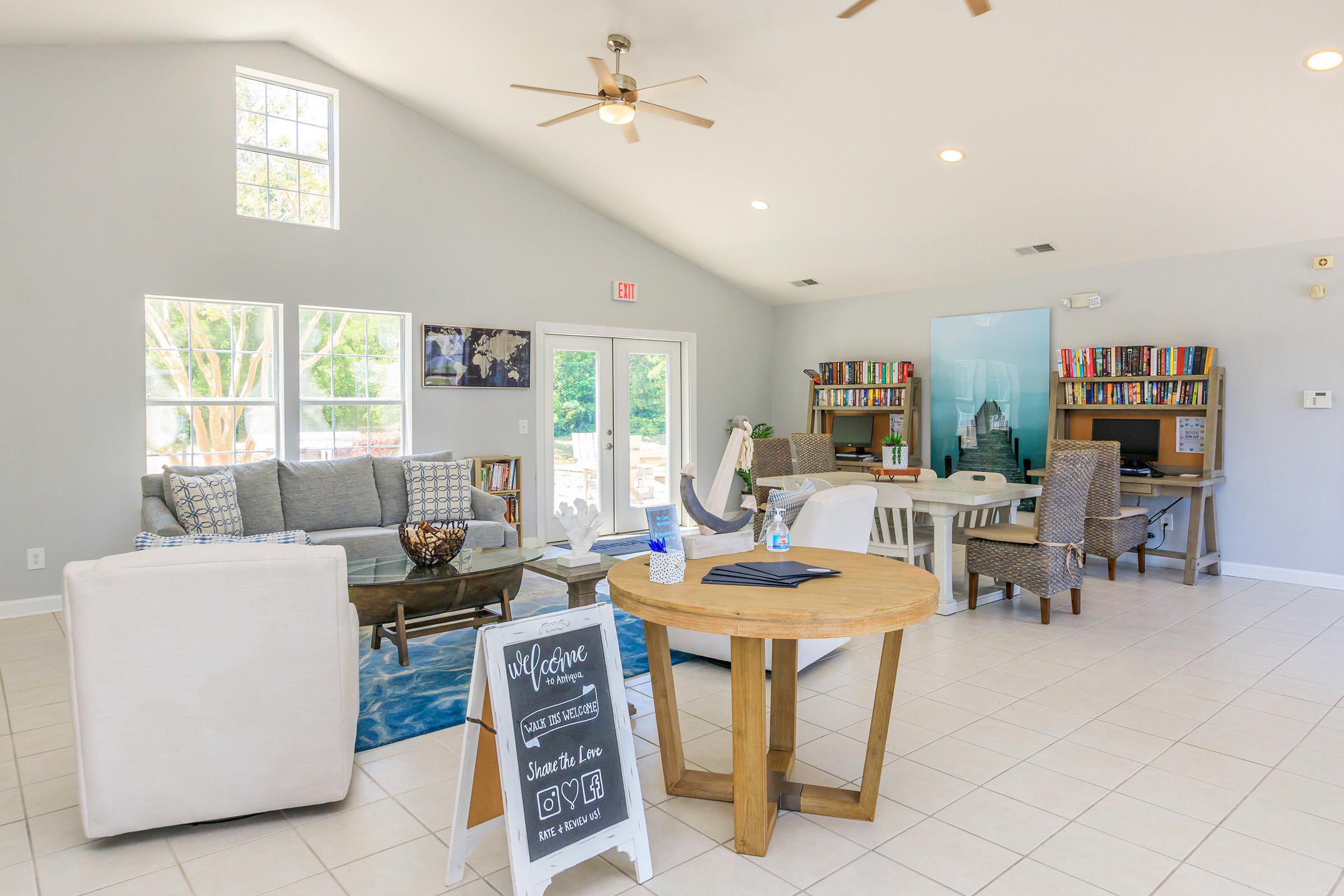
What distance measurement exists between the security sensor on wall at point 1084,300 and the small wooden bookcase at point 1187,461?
0.57 m

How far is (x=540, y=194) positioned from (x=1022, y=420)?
456 centimetres

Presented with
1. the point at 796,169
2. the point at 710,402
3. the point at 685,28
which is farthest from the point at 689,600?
the point at 710,402

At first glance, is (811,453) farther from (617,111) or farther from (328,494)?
(328,494)

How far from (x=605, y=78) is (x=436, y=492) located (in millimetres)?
2987

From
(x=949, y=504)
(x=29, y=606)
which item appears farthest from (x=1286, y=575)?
(x=29, y=606)

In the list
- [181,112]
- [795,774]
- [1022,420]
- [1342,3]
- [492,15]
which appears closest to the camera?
[795,774]

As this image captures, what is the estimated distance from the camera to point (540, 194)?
6.89 m

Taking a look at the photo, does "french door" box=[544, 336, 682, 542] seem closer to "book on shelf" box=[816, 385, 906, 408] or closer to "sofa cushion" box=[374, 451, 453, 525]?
"book on shelf" box=[816, 385, 906, 408]

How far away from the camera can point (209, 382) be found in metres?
5.43

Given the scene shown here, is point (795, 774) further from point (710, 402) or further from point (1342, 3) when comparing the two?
point (710, 402)

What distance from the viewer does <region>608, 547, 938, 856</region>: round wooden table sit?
1.96 metres

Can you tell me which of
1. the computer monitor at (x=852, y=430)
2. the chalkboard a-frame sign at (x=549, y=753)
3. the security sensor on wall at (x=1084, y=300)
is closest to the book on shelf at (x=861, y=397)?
the computer monitor at (x=852, y=430)

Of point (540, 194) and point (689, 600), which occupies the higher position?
point (540, 194)

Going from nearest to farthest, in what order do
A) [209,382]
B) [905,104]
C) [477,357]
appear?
[905,104] < [209,382] < [477,357]
